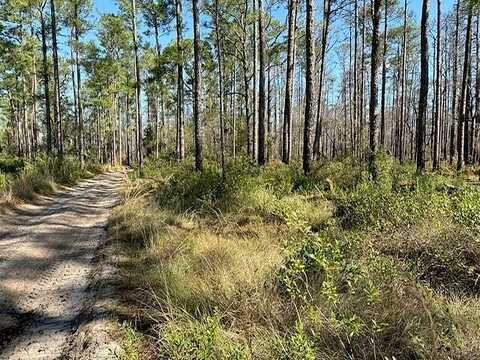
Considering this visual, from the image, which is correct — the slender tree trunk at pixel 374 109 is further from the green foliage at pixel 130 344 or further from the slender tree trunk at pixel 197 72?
Answer: the green foliage at pixel 130 344

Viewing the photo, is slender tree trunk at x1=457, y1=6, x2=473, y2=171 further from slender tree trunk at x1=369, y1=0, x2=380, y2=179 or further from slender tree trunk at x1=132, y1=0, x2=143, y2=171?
slender tree trunk at x1=132, y1=0, x2=143, y2=171

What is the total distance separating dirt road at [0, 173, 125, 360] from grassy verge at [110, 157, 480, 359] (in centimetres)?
65

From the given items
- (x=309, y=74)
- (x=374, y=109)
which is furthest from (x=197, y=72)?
(x=374, y=109)

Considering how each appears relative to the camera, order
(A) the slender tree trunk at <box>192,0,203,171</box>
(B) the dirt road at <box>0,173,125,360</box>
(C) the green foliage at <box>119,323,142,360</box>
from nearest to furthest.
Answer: (C) the green foliage at <box>119,323,142,360</box>
(B) the dirt road at <box>0,173,125,360</box>
(A) the slender tree trunk at <box>192,0,203,171</box>

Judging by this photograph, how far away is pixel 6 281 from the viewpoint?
4.93 metres

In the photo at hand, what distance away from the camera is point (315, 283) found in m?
3.71

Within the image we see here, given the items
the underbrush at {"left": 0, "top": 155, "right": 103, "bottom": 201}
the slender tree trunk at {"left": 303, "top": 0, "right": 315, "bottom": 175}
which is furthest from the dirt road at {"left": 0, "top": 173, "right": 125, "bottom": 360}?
the slender tree trunk at {"left": 303, "top": 0, "right": 315, "bottom": 175}

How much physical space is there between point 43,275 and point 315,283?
3.73 meters

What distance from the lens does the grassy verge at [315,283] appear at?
283cm

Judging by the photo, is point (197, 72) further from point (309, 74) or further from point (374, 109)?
point (374, 109)

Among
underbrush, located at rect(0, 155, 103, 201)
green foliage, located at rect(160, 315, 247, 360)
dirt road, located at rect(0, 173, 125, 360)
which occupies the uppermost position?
underbrush, located at rect(0, 155, 103, 201)

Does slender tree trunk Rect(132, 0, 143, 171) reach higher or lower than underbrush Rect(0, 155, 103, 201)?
higher

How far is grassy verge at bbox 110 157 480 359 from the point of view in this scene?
2.83m

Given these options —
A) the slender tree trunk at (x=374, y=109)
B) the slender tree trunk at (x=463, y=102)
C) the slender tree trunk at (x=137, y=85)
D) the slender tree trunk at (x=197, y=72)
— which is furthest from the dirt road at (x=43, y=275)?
the slender tree trunk at (x=463, y=102)
